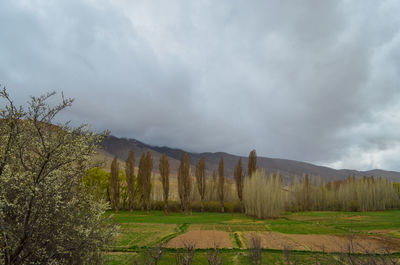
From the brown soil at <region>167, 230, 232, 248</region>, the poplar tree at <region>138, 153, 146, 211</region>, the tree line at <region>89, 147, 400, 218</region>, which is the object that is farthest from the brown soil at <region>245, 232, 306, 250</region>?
the poplar tree at <region>138, 153, 146, 211</region>

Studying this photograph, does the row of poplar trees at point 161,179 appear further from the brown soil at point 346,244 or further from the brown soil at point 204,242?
the brown soil at point 346,244

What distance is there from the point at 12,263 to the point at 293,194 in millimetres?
44951

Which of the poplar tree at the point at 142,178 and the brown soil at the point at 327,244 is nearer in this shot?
the brown soil at the point at 327,244

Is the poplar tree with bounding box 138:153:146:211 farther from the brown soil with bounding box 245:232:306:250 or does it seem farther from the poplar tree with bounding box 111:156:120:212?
the brown soil with bounding box 245:232:306:250

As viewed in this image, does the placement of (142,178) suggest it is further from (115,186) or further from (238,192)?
(238,192)

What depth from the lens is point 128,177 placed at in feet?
123

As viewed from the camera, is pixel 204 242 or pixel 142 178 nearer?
pixel 204 242

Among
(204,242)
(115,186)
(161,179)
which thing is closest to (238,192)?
(161,179)

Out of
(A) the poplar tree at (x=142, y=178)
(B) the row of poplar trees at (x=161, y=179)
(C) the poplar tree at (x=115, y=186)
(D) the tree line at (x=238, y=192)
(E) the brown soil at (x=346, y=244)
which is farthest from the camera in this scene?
(C) the poplar tree at (x=115, y=186)

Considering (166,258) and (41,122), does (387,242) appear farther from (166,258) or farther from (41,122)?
(41,122)

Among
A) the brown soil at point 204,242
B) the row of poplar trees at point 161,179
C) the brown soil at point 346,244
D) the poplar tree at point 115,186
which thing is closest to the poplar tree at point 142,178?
the row of poplar trees at point 161,179

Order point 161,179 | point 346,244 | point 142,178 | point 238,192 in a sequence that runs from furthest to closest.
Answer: point 238,192 → point 161,179 → point 142,178 → point 346,244

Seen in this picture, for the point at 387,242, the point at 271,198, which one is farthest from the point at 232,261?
the point at 271,198

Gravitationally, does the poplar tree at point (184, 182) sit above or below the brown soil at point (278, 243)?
above
